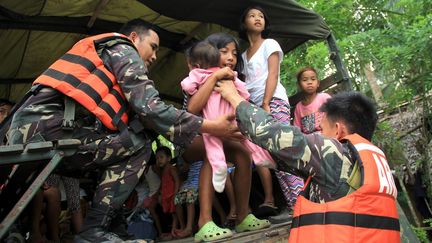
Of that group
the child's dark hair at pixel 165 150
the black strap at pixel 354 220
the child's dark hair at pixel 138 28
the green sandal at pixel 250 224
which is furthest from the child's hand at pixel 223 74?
the child's dark hair at pixel 165 150

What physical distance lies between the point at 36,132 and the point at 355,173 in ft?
5.38

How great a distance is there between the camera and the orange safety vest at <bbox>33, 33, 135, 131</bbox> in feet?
7.39

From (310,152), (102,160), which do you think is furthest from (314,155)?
(102,160)

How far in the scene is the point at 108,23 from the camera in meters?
4.41

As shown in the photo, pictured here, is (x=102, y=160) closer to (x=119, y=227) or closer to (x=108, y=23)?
(x=119, y=227)

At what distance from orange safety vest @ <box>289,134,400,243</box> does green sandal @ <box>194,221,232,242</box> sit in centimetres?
62

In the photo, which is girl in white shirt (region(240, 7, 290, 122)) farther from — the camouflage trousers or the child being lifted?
the camouflage trousers

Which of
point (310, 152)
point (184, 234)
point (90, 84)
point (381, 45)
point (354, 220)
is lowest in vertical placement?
point (184, 234)

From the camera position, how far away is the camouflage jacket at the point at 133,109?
7.44ft

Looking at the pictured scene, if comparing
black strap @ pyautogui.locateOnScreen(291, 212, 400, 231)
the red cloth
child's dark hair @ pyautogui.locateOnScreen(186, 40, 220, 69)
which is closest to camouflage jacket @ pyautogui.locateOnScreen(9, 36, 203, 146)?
child's dark hair @ pyautogui.locateOnScreen(186, 40, 220, 69)

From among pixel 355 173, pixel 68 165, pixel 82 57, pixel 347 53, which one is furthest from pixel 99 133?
pixel 347 53

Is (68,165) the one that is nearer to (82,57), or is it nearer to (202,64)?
(82,57)

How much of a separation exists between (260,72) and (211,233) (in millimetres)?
1616

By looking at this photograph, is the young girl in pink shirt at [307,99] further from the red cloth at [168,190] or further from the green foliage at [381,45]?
the green foliage at [381,45]
